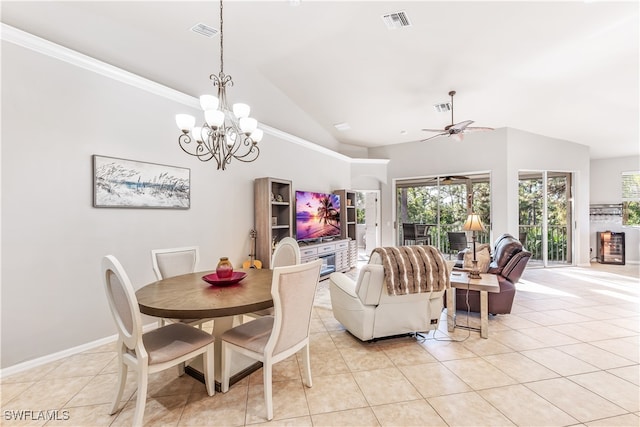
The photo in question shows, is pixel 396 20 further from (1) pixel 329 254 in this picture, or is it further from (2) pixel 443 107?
(1) pixel 329 254

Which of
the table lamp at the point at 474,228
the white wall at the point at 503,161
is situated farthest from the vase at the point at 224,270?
the white wall at the point at 503,161

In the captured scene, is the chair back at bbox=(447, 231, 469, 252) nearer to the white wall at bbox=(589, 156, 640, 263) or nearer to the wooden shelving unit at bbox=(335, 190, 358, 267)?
the wooden shelving unit at bbox=(335, 190, 358, 267)

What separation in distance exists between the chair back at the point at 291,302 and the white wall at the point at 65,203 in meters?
2.09

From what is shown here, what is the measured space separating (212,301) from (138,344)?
18.2 inches

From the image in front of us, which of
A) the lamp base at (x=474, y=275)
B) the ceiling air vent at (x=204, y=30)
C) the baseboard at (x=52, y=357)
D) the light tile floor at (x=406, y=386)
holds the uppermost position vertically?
the ceiling air vent at (x=204, y=30)

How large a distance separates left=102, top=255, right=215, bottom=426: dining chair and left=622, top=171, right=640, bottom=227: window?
9997 mm

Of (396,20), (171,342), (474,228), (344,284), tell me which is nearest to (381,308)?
(344,284)

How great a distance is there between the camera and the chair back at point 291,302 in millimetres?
1758

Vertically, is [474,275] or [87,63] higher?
[87,63]

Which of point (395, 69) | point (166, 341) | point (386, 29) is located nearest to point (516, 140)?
point (395, 69)

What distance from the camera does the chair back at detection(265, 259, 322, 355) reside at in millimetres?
1758

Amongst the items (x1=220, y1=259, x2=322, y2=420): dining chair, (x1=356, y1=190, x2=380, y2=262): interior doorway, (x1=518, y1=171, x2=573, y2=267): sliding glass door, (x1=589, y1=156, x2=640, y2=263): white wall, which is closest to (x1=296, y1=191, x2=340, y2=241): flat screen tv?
(x1=356, y1=190, x2=380, y2=262): interior doorway

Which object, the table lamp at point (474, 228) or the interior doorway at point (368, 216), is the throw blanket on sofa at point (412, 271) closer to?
the table lamp at point (474, 228)

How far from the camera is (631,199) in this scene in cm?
716
